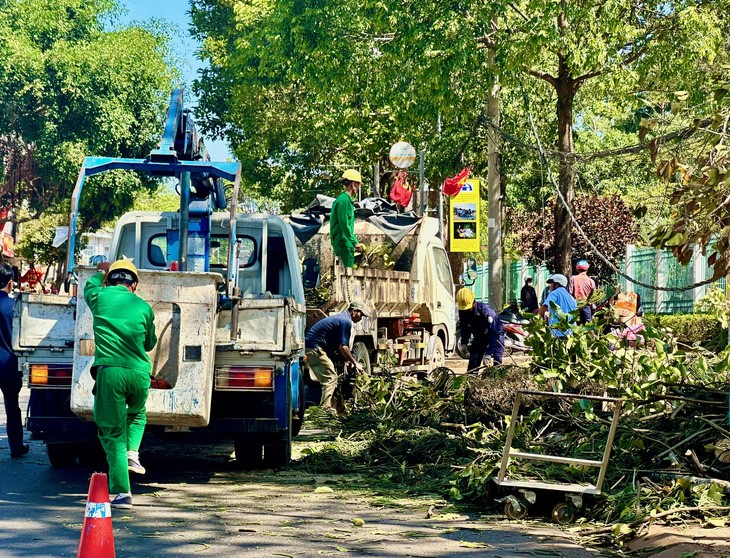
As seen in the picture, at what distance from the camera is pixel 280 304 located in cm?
918

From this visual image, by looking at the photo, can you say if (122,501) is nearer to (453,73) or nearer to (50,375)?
(50,375)

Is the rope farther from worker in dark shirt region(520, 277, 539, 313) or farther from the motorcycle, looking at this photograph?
worker in dark shirt region(520, 277, 539, 313)

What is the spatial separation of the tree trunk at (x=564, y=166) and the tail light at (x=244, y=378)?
12.2 metres

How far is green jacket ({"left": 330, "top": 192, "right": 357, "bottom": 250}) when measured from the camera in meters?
14.8

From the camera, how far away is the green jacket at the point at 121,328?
822 cm

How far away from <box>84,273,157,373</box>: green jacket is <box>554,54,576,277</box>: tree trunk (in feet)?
42.9

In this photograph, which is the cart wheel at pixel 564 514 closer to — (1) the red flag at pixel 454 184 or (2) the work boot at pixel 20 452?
(2) the work boot at pixel 20 452

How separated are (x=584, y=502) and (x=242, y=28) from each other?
97.5 ft

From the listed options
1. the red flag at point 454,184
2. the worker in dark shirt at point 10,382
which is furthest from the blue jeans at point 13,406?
the red flag at point 454,184

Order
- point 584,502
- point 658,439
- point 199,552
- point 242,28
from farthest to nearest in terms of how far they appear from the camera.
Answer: point 242,28 < point 658,439 < point 584,502 < point 199,552

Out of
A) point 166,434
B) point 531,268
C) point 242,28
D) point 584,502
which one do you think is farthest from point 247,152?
point 584,502

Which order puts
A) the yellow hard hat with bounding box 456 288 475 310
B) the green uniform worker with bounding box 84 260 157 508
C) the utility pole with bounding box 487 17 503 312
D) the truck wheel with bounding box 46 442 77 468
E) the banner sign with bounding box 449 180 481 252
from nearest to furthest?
1. the green uniform worker with bounding box 84 260 157 508
2. the truck wheel with bounding box 46 442 77 468
3. the yellow hard hat with bounding box 456 288 475 310
4. the utility pole with bounding box 487 17 503 312
5. the banner sign with bounding box 449 180 481 252

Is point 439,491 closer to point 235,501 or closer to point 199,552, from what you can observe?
point 235,501

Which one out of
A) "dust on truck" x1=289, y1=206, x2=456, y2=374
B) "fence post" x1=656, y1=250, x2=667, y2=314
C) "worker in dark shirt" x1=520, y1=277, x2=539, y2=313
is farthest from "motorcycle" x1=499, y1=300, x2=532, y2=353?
"dust on truck" x1=289, y1=206, x2=456, y2=374
